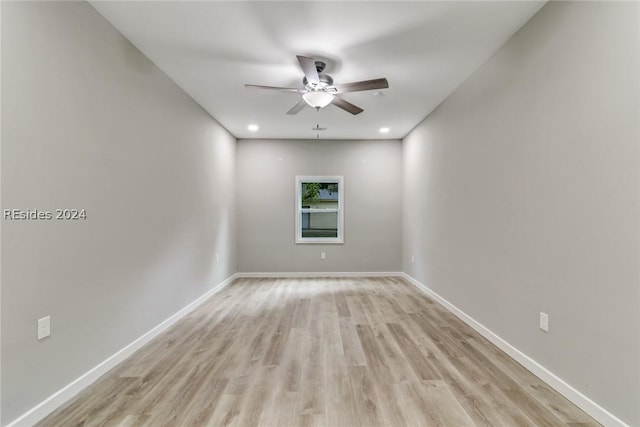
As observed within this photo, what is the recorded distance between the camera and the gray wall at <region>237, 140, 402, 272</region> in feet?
19.3

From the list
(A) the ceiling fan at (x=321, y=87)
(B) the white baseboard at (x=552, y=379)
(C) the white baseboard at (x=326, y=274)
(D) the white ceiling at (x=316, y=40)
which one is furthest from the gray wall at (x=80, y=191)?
(B) the white baseboard at (x=552, y=379)

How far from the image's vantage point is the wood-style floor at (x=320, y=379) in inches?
67.9

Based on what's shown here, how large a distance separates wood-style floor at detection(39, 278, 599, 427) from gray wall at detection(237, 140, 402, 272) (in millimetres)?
2414

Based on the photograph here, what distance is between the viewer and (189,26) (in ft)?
7.63

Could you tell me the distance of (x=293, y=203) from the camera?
5.91m

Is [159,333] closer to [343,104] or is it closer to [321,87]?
[321,87]

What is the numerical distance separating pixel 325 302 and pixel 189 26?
3383 mm

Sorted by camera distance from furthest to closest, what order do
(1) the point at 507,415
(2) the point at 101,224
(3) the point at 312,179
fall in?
(3) the point at 312,179
(2) the point at 101,224
(1) the point at 507,415

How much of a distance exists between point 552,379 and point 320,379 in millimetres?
1568

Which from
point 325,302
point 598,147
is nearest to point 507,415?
point 598,147

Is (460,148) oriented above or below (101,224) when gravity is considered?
above

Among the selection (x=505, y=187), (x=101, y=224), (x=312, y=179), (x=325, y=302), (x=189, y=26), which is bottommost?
(x=325, y=302)

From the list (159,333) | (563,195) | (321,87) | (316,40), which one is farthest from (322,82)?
(159,333)

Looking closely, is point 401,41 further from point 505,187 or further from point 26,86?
point 26,86
